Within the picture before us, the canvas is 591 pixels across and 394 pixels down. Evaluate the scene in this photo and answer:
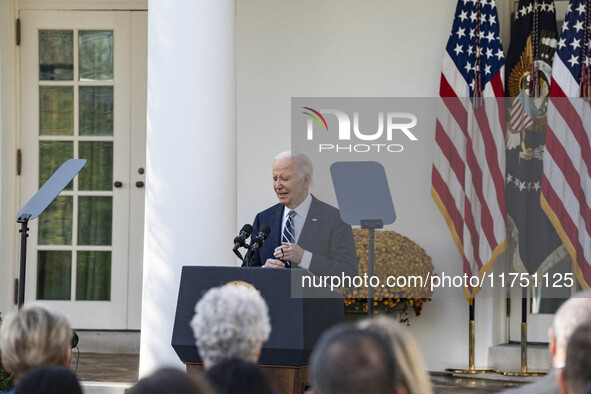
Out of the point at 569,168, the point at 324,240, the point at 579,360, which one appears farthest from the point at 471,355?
the point at 579,360

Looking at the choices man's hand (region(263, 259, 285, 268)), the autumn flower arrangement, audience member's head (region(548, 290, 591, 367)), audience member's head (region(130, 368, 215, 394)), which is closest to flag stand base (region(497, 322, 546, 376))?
the autumn flower arrangement

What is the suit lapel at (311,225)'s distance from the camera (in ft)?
17.9

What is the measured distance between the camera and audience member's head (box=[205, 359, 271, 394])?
8.16ft

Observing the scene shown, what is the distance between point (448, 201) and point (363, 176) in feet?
7.24

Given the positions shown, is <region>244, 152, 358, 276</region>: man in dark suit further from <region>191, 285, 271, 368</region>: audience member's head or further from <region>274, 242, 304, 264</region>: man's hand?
<region>191, 285, 271, 368</region>: audience member's head

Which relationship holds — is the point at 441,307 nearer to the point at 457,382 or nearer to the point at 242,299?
the point at 457,382

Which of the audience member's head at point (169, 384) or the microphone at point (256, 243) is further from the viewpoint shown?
the microphone at point (256, 243)

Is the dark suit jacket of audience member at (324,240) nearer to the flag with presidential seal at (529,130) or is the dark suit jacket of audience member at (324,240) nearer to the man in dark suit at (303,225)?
the man in dark suit at (303,225)

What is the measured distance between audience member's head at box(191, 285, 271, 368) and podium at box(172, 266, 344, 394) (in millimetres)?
1717

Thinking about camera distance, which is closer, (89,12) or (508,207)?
(508,207)

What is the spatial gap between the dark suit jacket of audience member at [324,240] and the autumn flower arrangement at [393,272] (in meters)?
1.94

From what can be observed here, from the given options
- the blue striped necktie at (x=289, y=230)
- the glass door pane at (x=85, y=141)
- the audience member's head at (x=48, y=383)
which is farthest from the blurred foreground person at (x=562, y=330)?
the glass door pane at (x=85, y=141)

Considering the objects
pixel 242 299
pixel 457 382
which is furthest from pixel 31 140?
pixel 242 299

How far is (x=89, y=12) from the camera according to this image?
8.52 meters
